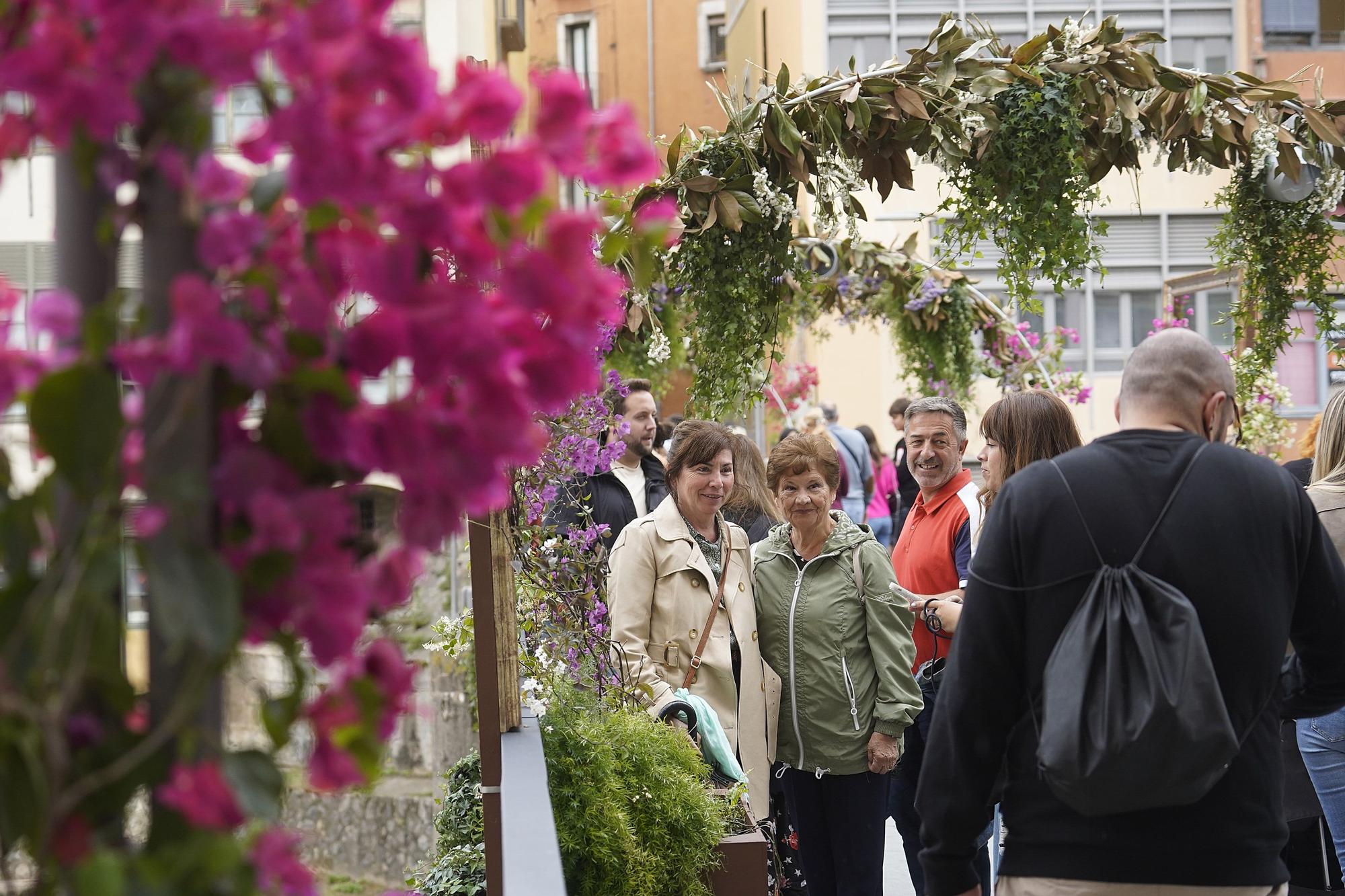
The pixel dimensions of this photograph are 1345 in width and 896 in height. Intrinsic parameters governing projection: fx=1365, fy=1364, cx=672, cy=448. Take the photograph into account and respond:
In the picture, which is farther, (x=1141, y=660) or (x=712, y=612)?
(x=712, y=612)

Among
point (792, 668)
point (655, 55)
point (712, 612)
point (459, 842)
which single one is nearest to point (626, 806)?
point (459, 842)

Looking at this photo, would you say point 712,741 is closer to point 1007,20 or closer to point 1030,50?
point 1030,50

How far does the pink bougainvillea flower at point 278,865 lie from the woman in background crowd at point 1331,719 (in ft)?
11.8

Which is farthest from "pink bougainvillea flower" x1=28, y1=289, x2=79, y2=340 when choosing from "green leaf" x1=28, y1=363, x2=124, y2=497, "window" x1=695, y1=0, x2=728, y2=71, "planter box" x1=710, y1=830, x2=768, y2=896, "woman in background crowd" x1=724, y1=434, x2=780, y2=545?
"window" x1=695, y1=0, x2=728, y2=71

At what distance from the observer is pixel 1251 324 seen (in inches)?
220

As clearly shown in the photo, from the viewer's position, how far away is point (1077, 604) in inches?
91.5

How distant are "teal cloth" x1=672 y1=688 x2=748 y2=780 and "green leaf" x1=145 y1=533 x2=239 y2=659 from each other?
316cm

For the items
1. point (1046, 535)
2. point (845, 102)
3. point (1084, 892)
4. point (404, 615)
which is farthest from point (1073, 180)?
point (404, 615)

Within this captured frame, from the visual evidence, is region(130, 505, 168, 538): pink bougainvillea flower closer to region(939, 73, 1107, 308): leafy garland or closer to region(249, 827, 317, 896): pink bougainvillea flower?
region(249, 827, 317, 896): pink bougainvillea flower

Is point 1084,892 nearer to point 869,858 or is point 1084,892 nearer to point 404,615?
point 404,615

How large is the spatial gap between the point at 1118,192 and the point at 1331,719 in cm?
1800

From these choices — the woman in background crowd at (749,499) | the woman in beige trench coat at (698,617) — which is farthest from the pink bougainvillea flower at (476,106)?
the woman in background crowd at (749,499)

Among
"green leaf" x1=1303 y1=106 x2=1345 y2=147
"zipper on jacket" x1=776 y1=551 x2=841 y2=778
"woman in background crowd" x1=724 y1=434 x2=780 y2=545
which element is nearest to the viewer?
"zipper on jacket" x1=776 y1=551 x2=841 y2=778

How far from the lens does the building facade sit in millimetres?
20328
